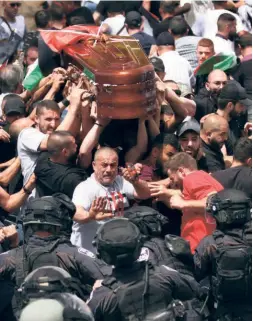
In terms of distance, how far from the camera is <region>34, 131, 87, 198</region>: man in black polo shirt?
38.4 feet

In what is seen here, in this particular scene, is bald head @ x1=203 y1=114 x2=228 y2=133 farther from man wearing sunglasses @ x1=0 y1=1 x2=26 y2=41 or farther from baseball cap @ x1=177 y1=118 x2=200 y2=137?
man wearing sunglasses @ x1=0 y1=1 x2=26 y2=41

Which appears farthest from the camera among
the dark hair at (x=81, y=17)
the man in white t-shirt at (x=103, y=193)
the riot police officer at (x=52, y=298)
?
the dark hair at (x=81, y=17)

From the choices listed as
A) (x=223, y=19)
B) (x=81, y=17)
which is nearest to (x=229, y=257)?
(x=81, y=17)

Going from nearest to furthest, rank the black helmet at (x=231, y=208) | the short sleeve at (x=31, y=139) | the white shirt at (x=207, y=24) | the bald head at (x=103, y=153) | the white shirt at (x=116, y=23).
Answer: the black helmet at (x=231, y=208) → the bald head at (x=103, y=153) → the short sleeve at (x=31, y=139) → the white shirt at (x=116, y=23) → the white shirt at (x=207, y=24)

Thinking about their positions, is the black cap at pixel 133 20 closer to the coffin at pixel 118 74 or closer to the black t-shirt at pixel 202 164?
Answer: the coffin at pixel 118 74

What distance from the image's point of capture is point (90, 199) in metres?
11.4

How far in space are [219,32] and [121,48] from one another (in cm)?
401

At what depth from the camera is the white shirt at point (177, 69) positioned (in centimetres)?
1431

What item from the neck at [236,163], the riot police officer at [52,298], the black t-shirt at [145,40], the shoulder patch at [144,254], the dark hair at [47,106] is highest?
the riot police officer at [52,298]

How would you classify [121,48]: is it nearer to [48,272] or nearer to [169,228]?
[169,228]

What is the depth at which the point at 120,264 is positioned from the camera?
9.59 m

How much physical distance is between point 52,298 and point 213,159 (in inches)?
167

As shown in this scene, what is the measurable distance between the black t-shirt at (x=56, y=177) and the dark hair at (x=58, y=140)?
162mm

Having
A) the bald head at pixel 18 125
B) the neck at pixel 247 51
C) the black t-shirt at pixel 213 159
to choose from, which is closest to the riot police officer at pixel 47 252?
the bald head at pixel 18 125
